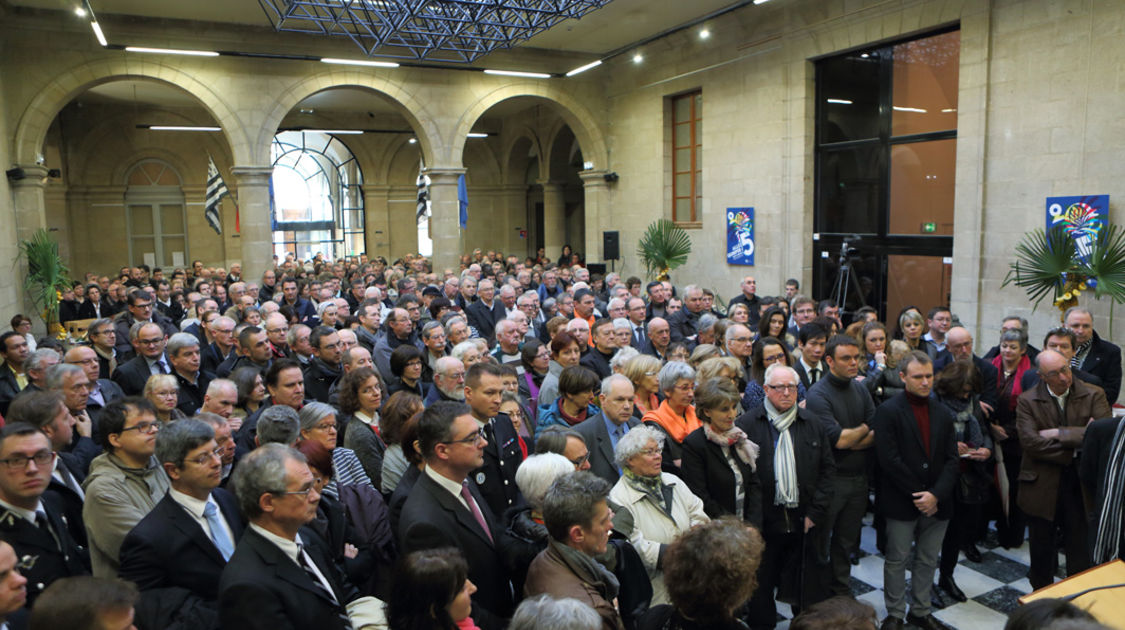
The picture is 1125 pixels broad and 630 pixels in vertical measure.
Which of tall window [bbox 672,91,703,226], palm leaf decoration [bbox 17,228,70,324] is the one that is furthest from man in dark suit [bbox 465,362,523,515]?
tall window [bbox 672,91,703,226]

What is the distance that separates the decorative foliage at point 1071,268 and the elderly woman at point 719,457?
536 centimetres

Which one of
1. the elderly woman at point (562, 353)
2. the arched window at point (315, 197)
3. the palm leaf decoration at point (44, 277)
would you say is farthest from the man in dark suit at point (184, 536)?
the arched window at point (315, 197)

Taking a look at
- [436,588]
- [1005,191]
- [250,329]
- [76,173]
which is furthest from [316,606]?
[76,173]

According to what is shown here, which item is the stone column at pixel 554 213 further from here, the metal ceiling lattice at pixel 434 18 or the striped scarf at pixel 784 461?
the striped scarf at pixel 784 461

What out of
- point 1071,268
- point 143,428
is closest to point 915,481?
point 143,428

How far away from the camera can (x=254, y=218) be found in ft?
44.7

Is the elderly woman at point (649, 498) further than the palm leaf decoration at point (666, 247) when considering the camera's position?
No

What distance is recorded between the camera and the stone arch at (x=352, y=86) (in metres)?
13.7

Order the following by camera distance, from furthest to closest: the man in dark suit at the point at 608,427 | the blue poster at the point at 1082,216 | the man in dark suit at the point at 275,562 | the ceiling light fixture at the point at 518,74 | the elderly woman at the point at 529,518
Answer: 1. the ceiling light fixture at the point at 518,74
2. the blue poster at the point at 1082,216
3. the man in dark suit at the point at 608,427
4. the elderly woman at the point at 529,518
5. the man in dark suit at the point at 275,562

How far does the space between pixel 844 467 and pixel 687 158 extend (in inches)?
424

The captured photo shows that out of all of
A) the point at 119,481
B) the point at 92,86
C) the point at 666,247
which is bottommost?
the point at 119,481

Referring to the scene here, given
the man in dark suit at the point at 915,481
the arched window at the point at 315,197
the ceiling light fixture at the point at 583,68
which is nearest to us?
the man in dark suit at the point at 915,481

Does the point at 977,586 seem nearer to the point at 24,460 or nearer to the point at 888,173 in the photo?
the point at 24,460

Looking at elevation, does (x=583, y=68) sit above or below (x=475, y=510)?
above
